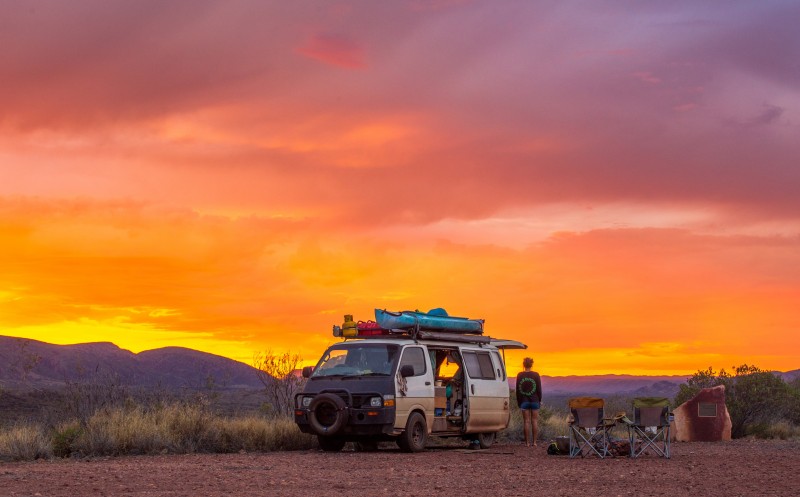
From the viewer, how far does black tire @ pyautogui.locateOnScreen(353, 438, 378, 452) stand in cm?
2094

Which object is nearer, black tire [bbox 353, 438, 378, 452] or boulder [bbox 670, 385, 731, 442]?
black tire [bbox 353, 438, 378, 452]

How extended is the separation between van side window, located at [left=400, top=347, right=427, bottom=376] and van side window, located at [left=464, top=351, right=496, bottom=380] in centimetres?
148

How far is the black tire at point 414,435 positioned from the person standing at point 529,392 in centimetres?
264

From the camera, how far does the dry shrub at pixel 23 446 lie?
18406mm

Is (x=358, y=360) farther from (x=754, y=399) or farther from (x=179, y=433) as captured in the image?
(x=754, y=399)

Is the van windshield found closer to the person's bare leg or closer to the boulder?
the person's bare leg

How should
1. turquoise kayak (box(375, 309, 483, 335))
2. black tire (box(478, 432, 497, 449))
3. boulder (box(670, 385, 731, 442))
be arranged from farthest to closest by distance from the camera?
1. boulder (box(670, 385, 731, 442))
2. black tire (box(478, 432, 497, 449))
3. turquoise kayak (box(375, 309, 483, 335))

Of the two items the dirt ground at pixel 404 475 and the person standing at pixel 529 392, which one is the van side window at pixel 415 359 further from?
the person standing at pixel 529 392

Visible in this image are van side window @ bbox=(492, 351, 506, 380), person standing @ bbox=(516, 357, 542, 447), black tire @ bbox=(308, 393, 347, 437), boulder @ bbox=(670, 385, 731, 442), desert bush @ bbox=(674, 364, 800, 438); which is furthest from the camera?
desert bush @ bbox=(674, 364, 800, 438)

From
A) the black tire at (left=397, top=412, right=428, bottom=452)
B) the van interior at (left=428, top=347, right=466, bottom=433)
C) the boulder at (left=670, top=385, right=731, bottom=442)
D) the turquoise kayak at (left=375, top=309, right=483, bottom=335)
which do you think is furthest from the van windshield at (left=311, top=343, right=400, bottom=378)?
the boulder at (left=670, top=385, right=731, bottom=442)

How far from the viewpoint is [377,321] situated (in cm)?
2103

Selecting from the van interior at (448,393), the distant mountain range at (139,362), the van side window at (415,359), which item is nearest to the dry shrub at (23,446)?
the van side window at (415,359)

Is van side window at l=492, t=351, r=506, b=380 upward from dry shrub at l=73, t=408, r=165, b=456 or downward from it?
upward

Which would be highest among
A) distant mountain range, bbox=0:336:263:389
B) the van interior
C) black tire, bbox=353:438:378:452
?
distant mountain range, bbox=0:336:263:389
